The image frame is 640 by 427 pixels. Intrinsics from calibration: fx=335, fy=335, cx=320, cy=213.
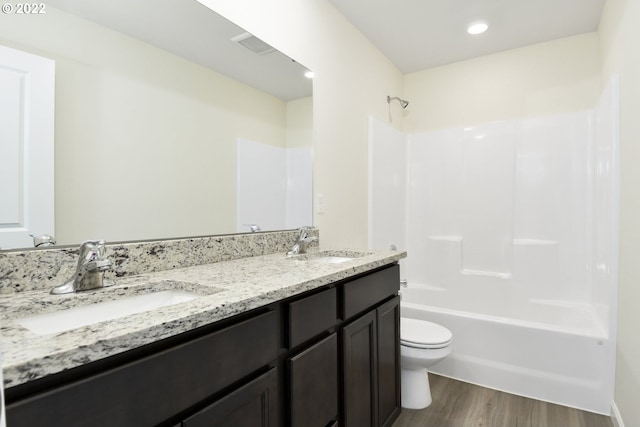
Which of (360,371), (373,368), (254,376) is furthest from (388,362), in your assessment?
(254,376)

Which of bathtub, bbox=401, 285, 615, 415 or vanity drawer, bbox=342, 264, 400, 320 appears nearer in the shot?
vanity drawer, bbox=342, 264, 400, 320

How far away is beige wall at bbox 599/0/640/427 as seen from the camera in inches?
59.7

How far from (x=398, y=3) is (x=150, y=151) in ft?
6.09

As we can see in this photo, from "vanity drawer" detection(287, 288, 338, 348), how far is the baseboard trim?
1725 mm

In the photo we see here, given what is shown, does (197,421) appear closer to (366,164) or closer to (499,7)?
(366,164)

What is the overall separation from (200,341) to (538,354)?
2.24 m

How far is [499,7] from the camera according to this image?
2223mm

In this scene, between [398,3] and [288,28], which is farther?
[398,3]

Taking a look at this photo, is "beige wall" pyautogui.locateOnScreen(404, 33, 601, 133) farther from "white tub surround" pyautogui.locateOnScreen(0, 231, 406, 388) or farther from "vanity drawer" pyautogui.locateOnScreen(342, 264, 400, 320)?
"white tub surround" pyautogui.locateOnScreen(0, 231, 406, 388)

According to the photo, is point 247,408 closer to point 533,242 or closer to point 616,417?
point 616,417

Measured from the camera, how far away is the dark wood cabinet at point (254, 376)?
56cm

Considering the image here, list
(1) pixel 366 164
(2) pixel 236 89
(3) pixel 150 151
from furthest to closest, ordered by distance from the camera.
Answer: (1) pixel 366 164, (2) pixel 236 89, (3) pixel 150 151

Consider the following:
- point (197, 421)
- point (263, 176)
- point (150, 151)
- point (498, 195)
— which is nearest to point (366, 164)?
point (263, 176)

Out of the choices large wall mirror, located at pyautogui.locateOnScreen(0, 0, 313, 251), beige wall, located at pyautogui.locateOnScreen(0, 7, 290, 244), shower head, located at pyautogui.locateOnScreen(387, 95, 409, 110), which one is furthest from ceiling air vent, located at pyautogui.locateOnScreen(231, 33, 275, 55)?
shower head, located at pyautogui.locateOnScreen(387, 95, 409, 110)
